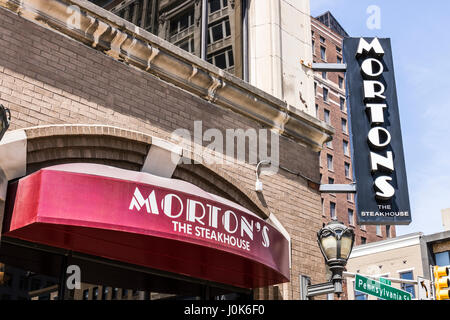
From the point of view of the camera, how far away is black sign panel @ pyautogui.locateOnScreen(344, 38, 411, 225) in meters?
11.9

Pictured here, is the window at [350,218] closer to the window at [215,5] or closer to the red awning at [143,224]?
the window at [215,5]

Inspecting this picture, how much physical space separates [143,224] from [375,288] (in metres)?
6.07

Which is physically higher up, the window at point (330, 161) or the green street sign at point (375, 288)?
the window at point (330, 161)

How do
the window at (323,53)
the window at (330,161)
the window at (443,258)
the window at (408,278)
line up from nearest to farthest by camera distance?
the window at (443,258) < the window at (408,278) < the window at (330,161) < the window at (323,53)

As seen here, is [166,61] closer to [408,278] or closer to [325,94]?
[408,278]

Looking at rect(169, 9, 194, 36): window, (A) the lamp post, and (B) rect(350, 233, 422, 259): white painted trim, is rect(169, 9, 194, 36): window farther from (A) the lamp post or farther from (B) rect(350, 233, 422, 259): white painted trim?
(B) rect(350, 233, 422, 259): white painted trim

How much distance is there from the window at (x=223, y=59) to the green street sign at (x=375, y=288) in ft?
15.4

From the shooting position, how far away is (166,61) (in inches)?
387

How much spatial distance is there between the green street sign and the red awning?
2.49 meters

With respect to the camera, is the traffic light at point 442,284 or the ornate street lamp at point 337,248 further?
the traffic light at point 442,284

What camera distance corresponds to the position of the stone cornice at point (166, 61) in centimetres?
867

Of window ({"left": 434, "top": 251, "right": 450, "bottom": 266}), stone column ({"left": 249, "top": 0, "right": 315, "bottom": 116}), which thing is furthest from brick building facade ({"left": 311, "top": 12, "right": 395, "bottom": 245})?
stone column ({"left": 249, "top": 0, "right": 315, "bottom": 116})

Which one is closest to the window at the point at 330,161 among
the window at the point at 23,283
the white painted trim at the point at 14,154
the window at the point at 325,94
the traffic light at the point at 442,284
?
the window at the point at 325,94
